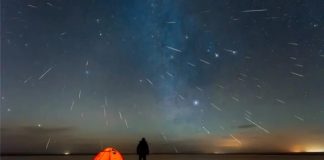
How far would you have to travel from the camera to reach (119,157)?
15.1 m

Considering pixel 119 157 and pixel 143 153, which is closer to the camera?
pixel 119 157

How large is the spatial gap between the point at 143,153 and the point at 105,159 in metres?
3.36

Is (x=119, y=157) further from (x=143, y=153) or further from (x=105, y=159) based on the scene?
(x=143, y=153)

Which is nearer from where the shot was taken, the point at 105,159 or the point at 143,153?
the point at 105,159

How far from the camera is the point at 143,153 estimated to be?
58.0ft

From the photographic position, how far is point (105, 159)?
1463 cm

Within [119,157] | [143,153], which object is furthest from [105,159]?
[143,153]

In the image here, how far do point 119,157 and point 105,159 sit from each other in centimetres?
67
